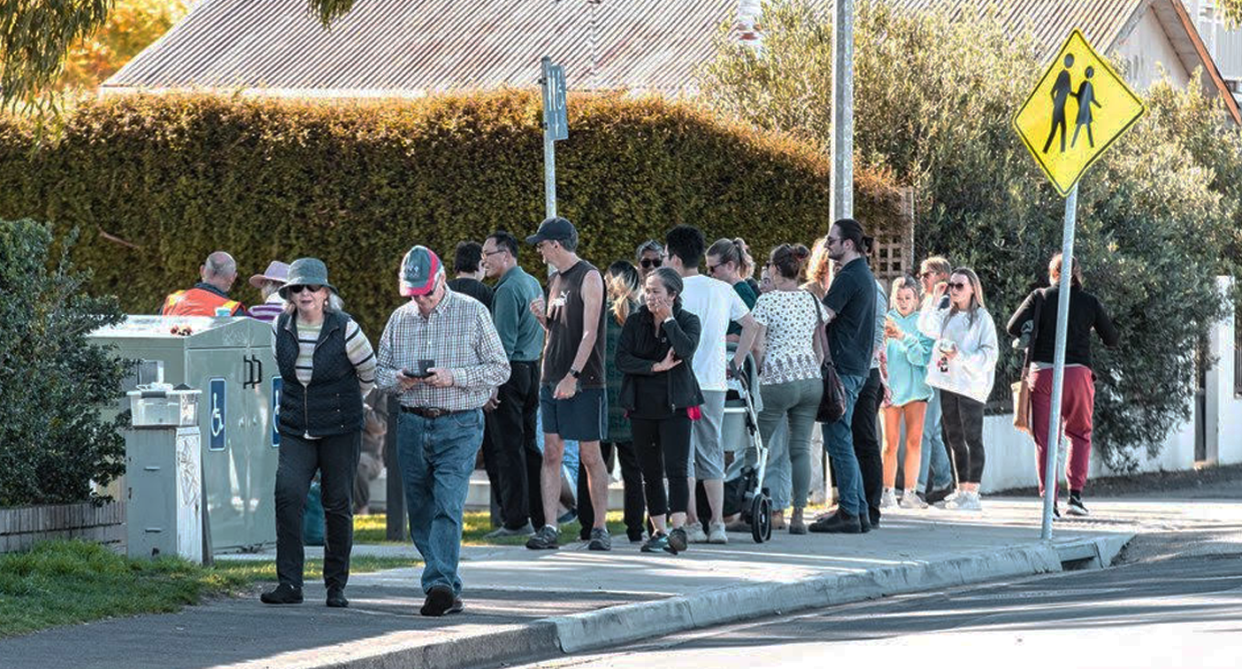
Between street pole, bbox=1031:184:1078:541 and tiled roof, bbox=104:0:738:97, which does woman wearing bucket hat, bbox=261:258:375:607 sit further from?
tiled roof, bbox=104:0:738:97

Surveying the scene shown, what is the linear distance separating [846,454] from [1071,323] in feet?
8.59

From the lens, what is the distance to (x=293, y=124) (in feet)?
65.9

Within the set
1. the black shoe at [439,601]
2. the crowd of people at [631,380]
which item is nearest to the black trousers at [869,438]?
the crowd of people at [631,380]

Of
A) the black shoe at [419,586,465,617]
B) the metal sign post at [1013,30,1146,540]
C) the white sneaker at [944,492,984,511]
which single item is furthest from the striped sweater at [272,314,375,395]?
the white sneaker at [944,492,984,511]

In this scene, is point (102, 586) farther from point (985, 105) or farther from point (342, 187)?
point (985, 105)

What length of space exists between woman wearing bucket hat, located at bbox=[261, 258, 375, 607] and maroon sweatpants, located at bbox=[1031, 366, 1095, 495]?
701 centimetres

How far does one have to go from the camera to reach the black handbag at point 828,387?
14.4 m

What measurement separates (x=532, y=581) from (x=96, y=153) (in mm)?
9921

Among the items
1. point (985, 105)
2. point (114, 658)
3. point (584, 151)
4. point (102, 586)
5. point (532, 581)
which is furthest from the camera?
point (985, 105)

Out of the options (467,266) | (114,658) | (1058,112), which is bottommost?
(114,658)

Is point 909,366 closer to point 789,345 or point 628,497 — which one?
point 789,345

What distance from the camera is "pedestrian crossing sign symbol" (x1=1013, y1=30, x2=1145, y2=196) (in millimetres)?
13945

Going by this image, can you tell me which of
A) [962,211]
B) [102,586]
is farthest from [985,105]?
[102,586]

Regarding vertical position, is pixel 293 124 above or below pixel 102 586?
above
